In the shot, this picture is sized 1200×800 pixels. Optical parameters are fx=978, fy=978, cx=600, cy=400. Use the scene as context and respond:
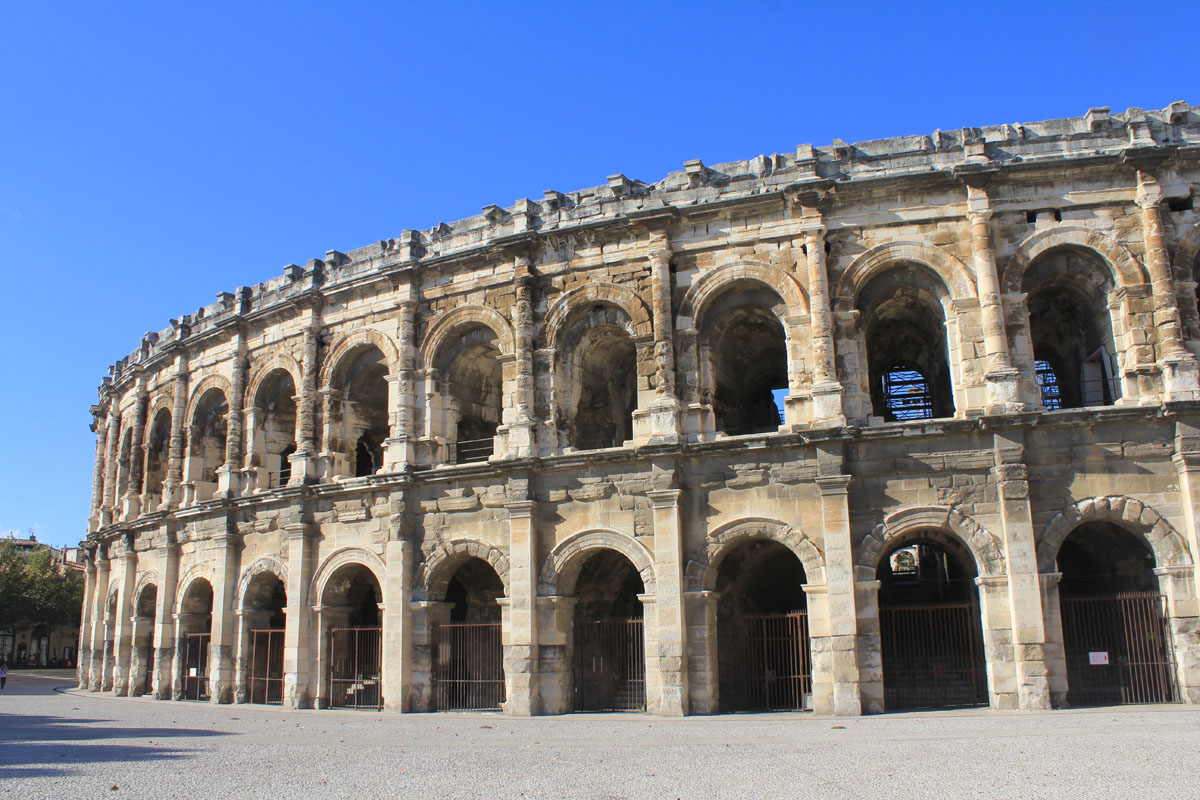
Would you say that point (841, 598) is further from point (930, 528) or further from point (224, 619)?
point (224, 619)

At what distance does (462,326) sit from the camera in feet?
60.1

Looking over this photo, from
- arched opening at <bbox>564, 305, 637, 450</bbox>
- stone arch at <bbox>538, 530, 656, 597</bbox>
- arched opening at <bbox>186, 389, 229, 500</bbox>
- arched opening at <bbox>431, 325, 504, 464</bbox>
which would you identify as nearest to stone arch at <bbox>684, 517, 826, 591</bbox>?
stone arch at <bbox>538, 530, 656, 597</bbox>

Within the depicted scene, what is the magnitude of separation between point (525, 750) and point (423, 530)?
7400 mm

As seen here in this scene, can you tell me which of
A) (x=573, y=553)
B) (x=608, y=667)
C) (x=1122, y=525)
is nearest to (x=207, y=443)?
(x=573, y=553)

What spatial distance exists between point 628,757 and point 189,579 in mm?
14881

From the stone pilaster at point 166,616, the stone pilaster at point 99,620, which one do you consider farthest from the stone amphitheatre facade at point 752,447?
the stone pilaster at point 99,620

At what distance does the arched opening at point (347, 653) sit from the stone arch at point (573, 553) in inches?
153

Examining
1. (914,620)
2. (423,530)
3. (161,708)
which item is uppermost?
(423,530)

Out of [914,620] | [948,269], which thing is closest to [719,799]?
[948,269]

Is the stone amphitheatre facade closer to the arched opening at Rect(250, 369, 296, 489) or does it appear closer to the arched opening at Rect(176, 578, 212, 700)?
the arched opening at Rect(250, 369, 296, 489)

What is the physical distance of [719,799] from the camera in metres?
7.32

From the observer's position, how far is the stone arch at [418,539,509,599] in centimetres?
1679

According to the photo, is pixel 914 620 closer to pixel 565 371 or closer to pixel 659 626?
pixel 659 626

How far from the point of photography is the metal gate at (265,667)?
19594mm
